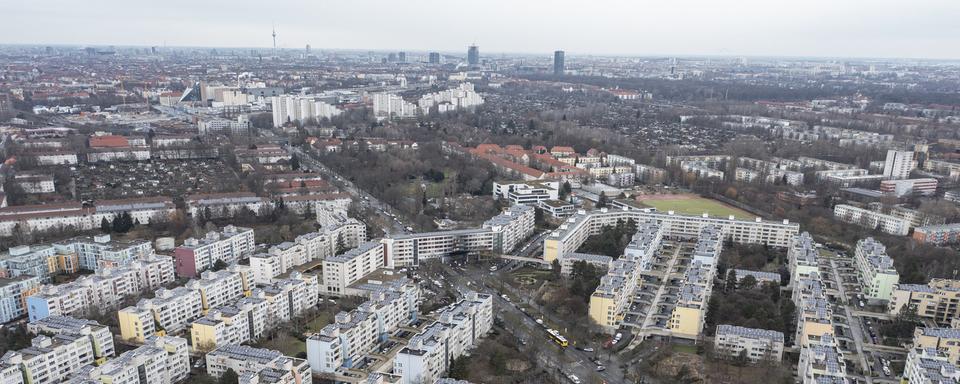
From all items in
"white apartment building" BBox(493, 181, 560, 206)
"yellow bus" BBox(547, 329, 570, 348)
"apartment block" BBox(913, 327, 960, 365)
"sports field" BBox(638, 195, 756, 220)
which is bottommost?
"sports field" BBox(638, 195, 756, 220)

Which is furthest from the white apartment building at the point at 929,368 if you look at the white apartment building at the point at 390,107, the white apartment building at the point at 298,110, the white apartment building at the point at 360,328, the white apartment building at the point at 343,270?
the white apartment building at the point at 390,107

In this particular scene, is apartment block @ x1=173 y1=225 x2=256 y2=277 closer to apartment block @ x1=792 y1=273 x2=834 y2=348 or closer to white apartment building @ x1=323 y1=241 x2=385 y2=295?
white apartment building @ x1=323 y1=241 x2=385 y2=295

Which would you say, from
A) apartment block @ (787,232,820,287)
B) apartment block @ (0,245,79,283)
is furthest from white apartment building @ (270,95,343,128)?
apartment block @ (787,232,820,287)

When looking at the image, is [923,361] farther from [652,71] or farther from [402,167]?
[652,71]

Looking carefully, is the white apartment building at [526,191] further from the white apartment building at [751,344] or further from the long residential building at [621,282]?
the white apartment building at [751,344]

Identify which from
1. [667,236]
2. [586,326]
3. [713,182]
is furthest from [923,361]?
[713,182]

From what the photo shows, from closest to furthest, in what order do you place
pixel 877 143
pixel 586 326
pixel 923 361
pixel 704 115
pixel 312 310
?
1. pixel 923 361
2. pixel 586 326
3. pixel 312 310
4. pixel 877 143
5. pixel 704 115
